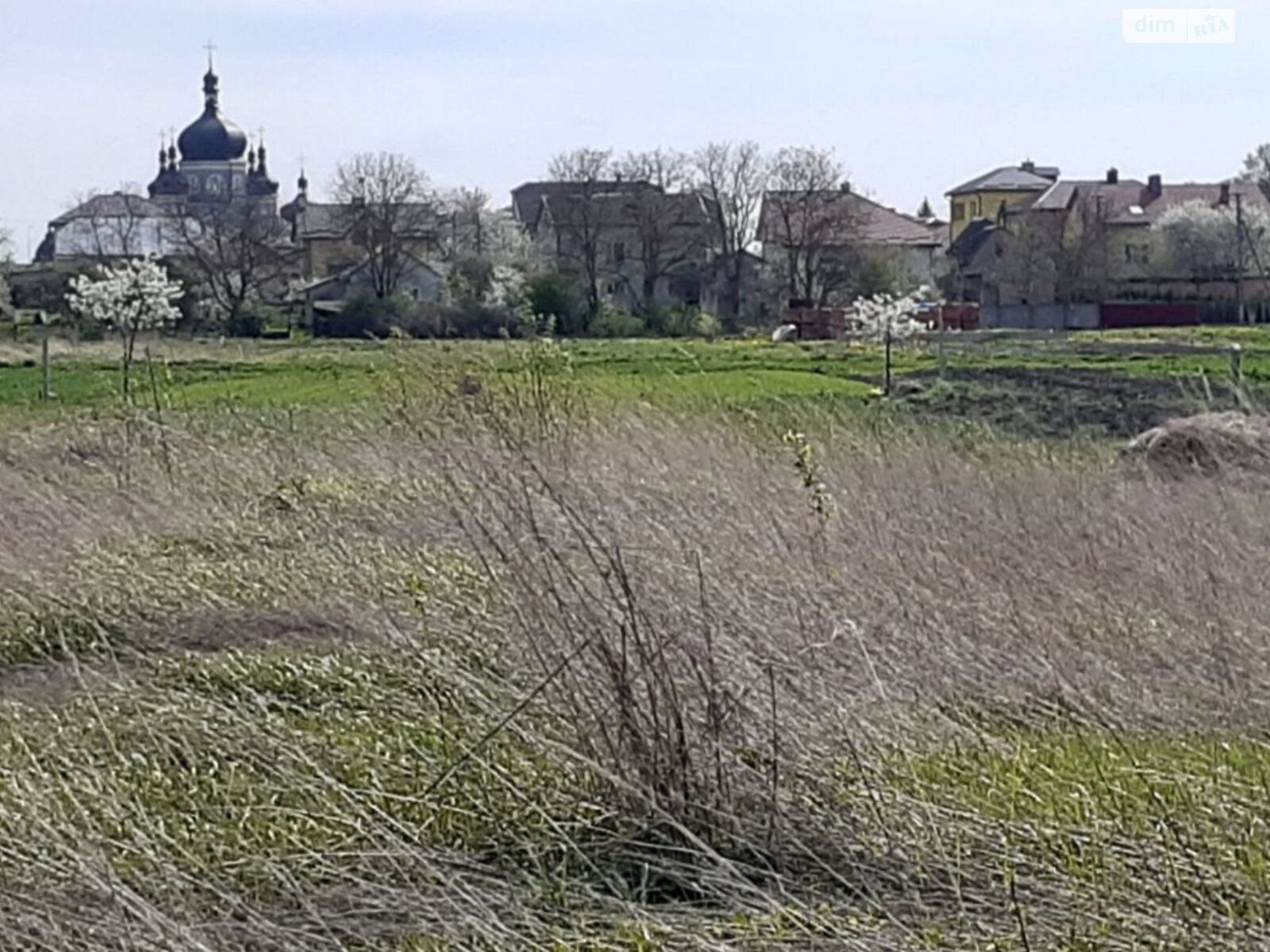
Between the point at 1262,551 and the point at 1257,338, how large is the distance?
3843cm

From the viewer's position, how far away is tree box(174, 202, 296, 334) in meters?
62.5

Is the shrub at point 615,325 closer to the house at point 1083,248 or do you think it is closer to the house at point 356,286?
the house at point 356,286

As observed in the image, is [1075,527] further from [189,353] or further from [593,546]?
[189,353]

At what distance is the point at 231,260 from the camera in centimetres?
6638

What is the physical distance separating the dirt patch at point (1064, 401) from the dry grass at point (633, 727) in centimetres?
941

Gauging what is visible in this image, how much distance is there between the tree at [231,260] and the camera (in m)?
62.5

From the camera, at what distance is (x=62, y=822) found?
15.3ft

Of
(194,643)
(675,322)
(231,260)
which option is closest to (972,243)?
(675,322)

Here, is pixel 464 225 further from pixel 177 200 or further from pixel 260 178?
pixel 260 178

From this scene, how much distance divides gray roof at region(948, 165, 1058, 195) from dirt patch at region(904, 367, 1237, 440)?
6588cm

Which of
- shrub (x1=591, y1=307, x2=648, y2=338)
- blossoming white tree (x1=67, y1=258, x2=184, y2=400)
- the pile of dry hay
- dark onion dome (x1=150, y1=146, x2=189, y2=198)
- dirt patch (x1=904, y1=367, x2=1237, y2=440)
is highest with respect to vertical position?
dark onion dome (x1=150, y1=146, x2=189, y2=198)

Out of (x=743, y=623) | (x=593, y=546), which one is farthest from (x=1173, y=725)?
(x=593, y=546)

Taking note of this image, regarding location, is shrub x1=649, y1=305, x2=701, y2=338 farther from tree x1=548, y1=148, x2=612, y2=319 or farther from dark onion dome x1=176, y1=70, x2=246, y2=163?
dark onion dome x1=176, y1=70, x2=246, y2=163

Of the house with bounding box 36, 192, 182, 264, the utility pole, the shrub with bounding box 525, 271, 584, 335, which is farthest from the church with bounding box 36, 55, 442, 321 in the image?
the utility pole
